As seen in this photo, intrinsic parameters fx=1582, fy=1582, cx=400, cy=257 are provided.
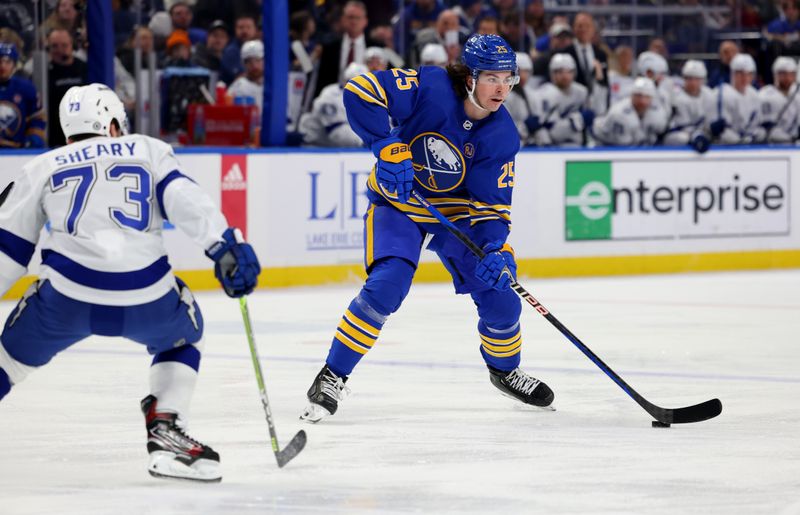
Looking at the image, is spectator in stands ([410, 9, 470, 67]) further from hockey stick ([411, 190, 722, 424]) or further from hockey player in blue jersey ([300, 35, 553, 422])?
hockey stick ([411, 190, 722, 424])

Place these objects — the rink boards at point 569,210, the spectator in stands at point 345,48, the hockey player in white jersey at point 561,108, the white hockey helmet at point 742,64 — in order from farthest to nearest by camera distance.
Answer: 1. the white hockey helmet at point 742,64
2. the hockey player in white jersey at point 561,108
3. the spectator in stands at point 345,48
4. the rink boards at point 569,210

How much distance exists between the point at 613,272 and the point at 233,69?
111 inches

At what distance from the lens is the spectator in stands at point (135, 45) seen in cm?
920

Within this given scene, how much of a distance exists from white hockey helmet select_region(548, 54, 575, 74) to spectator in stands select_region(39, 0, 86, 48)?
3468 mm

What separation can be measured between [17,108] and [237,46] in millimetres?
1697

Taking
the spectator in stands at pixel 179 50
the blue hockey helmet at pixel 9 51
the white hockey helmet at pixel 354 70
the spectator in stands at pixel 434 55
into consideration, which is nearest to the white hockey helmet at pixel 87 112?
the blue hockey helmet at pixel 9 51

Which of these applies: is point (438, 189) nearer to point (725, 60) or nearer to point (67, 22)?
point (67, 22)

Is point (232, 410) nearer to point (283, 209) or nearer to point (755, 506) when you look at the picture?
point (755, 506)

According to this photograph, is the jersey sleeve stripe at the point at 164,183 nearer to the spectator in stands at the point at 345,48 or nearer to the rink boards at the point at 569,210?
the rink boards at the point at 569,210

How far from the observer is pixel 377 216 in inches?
198

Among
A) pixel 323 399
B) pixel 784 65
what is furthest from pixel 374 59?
pixel 323 399

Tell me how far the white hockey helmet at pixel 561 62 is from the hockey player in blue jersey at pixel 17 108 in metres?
3.75

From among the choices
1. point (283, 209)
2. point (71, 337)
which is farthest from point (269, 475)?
point (283, 209)

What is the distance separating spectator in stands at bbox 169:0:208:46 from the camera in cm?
962
